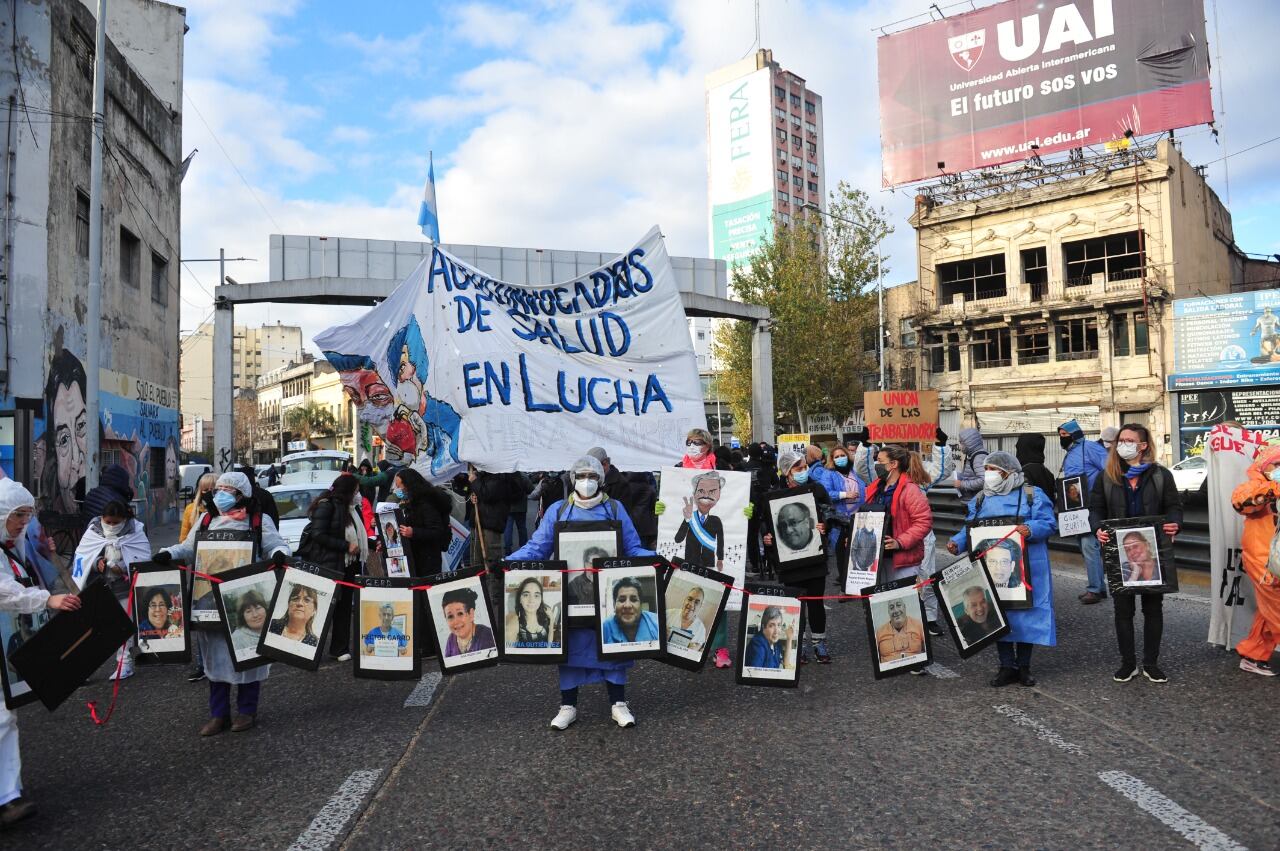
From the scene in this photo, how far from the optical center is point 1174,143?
3481 centimetres

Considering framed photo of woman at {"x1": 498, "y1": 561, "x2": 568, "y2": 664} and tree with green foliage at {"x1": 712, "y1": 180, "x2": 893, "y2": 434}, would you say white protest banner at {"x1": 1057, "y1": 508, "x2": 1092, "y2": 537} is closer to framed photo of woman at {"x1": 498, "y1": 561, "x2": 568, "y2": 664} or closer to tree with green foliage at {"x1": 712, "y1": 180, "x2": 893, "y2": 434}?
framed photo of woman at {"x1": 498, "y1": 561, "x2": 568, "y2": 664}

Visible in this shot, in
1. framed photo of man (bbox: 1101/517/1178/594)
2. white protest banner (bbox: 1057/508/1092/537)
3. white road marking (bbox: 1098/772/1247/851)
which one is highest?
white protest banner (bbox: 1057/508/1092/537)

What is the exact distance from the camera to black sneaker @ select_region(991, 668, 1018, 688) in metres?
6.45

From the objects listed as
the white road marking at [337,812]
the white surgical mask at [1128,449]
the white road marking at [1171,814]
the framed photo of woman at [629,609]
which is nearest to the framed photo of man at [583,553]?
the framed photo of woman at [629,609]

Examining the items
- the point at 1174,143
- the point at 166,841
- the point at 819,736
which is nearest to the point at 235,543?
the point at 166,841

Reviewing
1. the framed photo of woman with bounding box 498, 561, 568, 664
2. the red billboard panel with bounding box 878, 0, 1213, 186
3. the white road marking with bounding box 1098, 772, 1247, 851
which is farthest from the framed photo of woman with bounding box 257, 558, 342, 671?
the red billboard panel with bounding box 878, 0, 1213, 186

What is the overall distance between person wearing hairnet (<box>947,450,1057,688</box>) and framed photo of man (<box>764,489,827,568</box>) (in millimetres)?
1071

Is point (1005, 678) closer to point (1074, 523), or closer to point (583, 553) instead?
point (1074, 523)

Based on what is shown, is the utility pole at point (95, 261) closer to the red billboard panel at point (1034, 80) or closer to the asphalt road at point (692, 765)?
the asphalt road at point (692, 765)

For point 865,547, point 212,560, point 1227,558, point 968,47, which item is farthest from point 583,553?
point 968,47

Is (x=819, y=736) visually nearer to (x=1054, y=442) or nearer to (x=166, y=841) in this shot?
(x=166, y=841)

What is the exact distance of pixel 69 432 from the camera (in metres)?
15.7

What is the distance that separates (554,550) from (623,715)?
1102 millimetres

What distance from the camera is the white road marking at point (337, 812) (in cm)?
399
